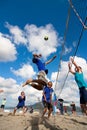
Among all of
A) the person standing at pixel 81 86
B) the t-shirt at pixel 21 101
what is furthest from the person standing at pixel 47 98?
the t-shirt at pixel 21 101

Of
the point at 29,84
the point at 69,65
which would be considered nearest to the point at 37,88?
the point at 29,84

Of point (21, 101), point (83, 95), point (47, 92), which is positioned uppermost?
point (21, 101)

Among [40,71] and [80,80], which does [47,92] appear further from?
[80,80]

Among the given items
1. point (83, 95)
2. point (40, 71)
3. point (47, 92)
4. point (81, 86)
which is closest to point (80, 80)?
point (81, 86)

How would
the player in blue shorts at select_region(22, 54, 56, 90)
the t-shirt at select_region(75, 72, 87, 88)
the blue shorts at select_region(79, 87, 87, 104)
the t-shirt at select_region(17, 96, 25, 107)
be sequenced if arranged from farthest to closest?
the t-shirt at select_region(17, 96, 25, 107)
the player in blue shorts at select_region(22, 54, 56, 90)
the t-shirt at select_region(75, 72, 87, 88)
the blue shorts at select_region(79, 87, 87, 104)

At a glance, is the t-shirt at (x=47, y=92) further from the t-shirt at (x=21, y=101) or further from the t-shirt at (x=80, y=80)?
the t-shirt at (x=21, y=101)

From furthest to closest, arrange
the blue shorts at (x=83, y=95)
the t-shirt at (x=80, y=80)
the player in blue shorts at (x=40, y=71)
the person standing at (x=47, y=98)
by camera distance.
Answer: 1. the person standing at (x=47, y=98)
2. the player in blue shorts at (x=40, y=71)
3. the t-shirt at (x=80, y=80)
4. the blue shorts at (x=83, y=95)

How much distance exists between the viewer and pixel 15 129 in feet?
27.3

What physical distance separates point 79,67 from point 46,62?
8.22ft

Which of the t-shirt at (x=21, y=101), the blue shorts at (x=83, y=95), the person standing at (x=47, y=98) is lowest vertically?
the blue shorts at (x=83, y=95)

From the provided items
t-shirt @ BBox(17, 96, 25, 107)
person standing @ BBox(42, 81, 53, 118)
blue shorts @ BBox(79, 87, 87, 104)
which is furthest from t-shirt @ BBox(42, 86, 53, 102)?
t-shirt @ BBox(17, 96, 25, 107)

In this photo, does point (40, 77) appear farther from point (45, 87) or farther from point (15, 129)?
point (15, 129)

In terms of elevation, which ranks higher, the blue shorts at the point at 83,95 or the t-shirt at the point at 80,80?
the t-shirt at the point at 80,80

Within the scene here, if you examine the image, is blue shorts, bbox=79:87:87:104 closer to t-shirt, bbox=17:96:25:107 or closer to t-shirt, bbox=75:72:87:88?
t-shirt, bbox=75:72:87:88
